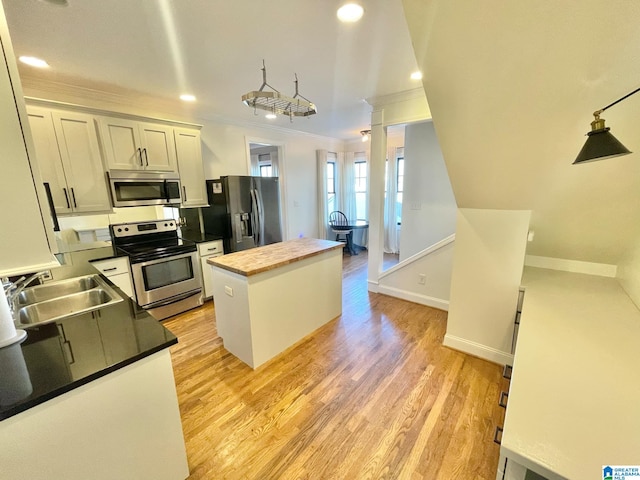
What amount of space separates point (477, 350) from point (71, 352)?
2829 mm

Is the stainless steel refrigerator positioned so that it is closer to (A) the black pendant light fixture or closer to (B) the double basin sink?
(B) the double basin sink

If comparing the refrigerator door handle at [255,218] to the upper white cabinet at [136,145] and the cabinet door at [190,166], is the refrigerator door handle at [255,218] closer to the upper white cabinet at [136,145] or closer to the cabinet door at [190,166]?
the cabinet door at [190,166]

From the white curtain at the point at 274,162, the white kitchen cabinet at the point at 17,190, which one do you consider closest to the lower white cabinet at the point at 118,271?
the white kitchen cabinet at the point at 17,190

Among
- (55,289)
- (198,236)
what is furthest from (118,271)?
(198,236)

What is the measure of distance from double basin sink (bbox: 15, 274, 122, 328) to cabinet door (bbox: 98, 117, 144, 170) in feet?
4.73

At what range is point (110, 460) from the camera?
1058mm

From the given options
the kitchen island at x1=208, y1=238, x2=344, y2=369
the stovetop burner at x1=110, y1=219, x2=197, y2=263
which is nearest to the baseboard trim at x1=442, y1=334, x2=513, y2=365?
the kitchen island at x1=208, y1=238, x2=344, y2=369

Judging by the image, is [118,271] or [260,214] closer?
[118,271]

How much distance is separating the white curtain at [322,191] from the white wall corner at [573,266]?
376 centimetres

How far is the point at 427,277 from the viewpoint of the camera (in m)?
3.25

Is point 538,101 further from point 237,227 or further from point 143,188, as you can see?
point 143,188

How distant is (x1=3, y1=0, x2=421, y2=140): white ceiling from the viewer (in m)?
1.51

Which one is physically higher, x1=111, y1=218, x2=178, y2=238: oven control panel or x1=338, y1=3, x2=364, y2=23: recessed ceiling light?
x1=338, y1=3, x2=364, y2=23: recessed ceiling light

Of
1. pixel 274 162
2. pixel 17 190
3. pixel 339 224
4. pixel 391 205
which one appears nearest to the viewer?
pixel 17 190
